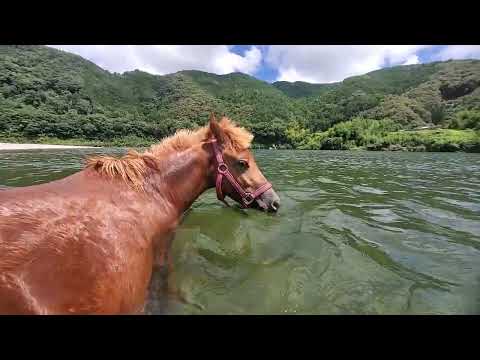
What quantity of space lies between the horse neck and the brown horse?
0.01 meters

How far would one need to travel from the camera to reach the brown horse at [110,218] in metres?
2.02

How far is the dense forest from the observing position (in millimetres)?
74250

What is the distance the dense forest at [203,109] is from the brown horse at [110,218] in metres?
66.7

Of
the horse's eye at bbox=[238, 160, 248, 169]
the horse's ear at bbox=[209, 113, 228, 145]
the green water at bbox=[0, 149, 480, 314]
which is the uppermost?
the horse's ear at bbox=[209, 113, 228, 145]

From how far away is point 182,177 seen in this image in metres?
3.68

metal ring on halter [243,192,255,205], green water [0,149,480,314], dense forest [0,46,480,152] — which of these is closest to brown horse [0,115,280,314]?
metal ring on halter [243,192,255,205]

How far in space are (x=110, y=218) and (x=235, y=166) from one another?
1851mm

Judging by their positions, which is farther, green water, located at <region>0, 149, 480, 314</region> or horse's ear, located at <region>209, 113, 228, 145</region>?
horse's ear, located at <region>209, 113, 228, 145</region>

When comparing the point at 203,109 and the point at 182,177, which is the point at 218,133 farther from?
the point at 203,109

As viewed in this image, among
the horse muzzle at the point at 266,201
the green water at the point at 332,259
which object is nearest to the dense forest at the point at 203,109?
the green water at the point at 332,259

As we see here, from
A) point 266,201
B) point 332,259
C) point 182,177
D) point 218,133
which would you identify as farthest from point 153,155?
point 332,259

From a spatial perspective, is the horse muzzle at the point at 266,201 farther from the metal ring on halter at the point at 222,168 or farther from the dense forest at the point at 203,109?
the dense forest at the point at 203,109

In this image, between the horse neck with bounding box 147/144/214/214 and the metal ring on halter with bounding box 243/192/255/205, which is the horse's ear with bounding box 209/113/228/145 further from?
the metal ring on halter with bounding box 243/192/255/205
